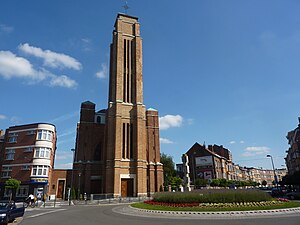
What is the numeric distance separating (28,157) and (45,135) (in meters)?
4.87

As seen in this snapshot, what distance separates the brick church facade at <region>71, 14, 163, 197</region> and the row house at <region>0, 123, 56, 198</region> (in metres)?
5.84

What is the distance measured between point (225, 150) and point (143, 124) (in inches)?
2103

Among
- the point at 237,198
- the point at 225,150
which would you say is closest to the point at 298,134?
the point at 225,150

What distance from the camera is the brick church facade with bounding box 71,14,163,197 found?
139ft

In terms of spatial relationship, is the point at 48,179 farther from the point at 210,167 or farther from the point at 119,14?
the point at 210,167

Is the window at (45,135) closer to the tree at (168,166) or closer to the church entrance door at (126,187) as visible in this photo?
the church entrance door at (126,187)

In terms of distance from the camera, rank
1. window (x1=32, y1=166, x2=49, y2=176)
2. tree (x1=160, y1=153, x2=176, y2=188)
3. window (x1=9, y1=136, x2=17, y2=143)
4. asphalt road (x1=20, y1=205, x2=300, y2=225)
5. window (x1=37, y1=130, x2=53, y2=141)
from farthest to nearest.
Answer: tree (x1=160, y1=153, x2=176, y2=188)
window (x1=9, y1=136, x2=17, y2=143)
window (x1=37, y1=130, x2=53, y2=141)
window (x1=32, y1=166, x2=49, y2=176)
asphalt road (x1=20, y1=205, x2=300, y2=225)

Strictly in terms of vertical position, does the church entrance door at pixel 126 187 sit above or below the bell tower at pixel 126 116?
below

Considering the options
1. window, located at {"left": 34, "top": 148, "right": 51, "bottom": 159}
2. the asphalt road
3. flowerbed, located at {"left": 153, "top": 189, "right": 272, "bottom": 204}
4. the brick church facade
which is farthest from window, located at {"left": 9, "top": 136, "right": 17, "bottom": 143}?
flowerbed, located at {"left": 153, "top": 189, "right": 272, "bottom": 204}

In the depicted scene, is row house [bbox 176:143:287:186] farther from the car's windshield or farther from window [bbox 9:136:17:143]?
the car's windshield

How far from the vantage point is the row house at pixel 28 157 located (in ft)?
132

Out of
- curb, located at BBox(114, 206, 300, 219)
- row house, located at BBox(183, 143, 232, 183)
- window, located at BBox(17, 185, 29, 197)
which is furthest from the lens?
row house, located at BBox(183, 143, 232, 183)

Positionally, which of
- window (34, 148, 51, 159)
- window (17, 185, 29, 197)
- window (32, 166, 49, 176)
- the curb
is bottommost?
the curb

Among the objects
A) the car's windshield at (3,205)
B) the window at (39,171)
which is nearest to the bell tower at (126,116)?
the window at (39,171)
